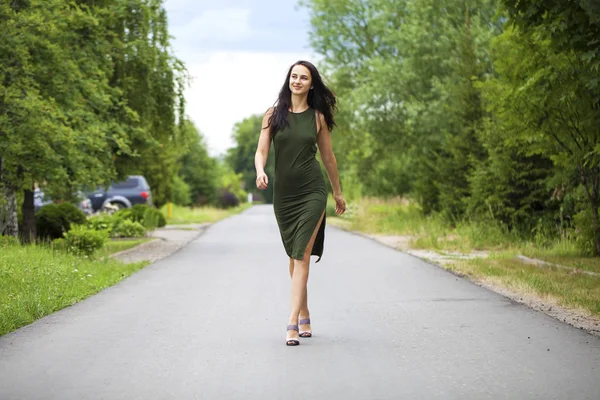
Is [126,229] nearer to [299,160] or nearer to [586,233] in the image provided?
[586,233]

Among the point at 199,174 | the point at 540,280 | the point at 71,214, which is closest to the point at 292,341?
the point at 540,280

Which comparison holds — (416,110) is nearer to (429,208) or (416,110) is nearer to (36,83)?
(429,208)

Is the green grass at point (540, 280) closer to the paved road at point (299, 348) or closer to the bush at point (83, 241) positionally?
the paved road at point (299, 348)

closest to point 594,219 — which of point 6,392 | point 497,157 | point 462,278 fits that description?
point 462,278

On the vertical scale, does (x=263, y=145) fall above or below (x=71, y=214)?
above

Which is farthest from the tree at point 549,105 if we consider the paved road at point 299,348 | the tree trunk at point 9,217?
the tree trunk at point 9,217

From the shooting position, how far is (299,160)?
797cm

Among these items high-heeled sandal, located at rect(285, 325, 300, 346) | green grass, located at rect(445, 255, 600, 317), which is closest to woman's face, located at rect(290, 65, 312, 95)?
high-heeled sandal, located at rect(285, 325, 300, 346)

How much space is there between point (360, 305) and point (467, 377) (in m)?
4.23

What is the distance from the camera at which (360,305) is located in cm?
1065

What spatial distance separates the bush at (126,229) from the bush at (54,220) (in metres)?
3.62

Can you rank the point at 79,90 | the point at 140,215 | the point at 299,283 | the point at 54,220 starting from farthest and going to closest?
the point at 140,215, the point at 54,220, the point at 79,90, the point at 299,283

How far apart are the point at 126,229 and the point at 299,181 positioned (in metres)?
20.0

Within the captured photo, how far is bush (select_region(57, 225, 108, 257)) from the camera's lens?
16.6m
